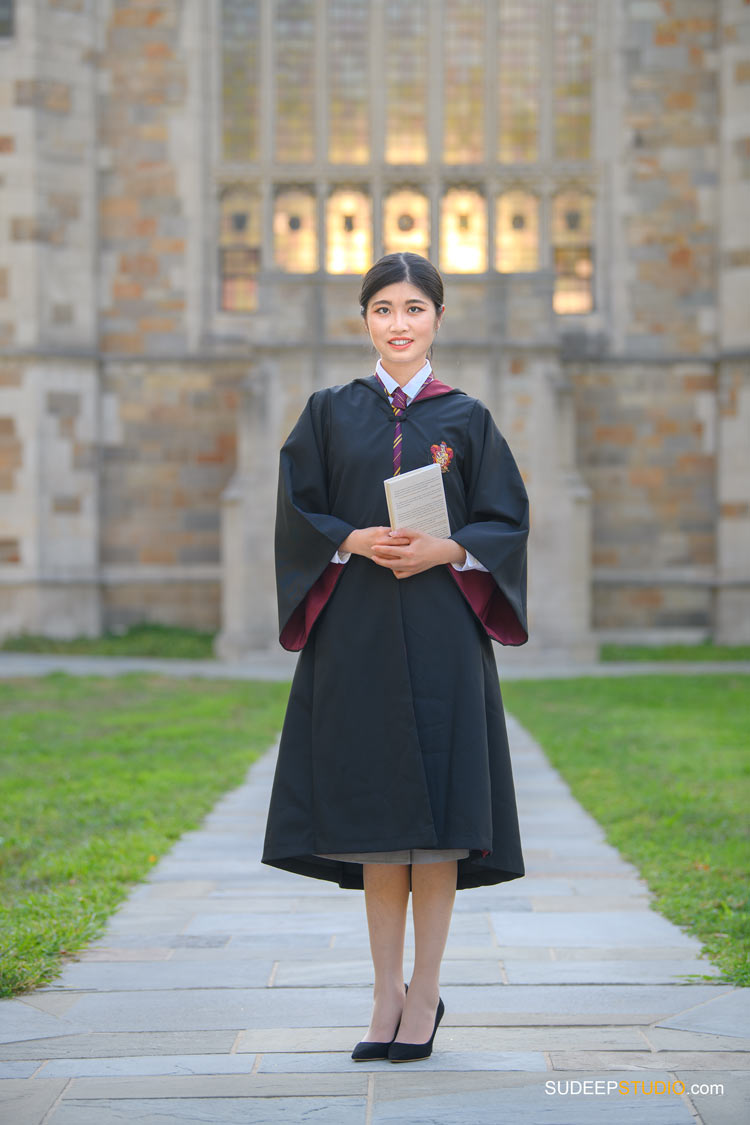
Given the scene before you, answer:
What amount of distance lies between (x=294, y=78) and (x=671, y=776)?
1340cm

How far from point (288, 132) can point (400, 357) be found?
15756mm

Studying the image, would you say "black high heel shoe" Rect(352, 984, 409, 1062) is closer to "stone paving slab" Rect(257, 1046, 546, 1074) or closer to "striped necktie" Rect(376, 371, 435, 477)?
"stone paving slab" Rect(257, 1046, 546, 1074)

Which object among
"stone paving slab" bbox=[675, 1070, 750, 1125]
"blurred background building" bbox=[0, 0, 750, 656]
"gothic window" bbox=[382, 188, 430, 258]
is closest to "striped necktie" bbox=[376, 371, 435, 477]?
"stone paving slab" bbox=[675, 1070, 750, 1125]

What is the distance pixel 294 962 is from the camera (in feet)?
13.5

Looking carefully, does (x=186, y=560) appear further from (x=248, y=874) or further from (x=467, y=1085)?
(x=467, y=1085)

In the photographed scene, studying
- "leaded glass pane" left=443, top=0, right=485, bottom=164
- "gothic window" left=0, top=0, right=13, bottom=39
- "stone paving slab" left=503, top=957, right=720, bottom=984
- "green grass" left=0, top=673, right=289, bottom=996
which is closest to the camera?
"stone paving slab" left=503, top=957, right=720, bottom=984

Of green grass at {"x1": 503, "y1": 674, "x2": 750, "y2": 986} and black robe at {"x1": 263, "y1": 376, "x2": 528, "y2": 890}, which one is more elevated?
black robe at {"x1": 263, "y1": 376, "x2": 528, "y2": 890}

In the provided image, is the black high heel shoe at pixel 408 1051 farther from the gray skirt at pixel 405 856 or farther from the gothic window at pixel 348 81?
the gothic window at pixel 348 81

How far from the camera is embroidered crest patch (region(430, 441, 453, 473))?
3.37m

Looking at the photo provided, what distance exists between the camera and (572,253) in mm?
18203

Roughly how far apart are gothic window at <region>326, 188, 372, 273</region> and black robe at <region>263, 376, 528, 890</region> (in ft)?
49.8

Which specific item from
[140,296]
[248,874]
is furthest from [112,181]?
[248,874]

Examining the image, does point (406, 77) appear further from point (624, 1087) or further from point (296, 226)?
point (624, 1087)

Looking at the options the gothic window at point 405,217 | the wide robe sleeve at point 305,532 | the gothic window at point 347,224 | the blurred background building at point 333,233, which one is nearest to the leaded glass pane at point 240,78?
the blurred background building at point 333,233
